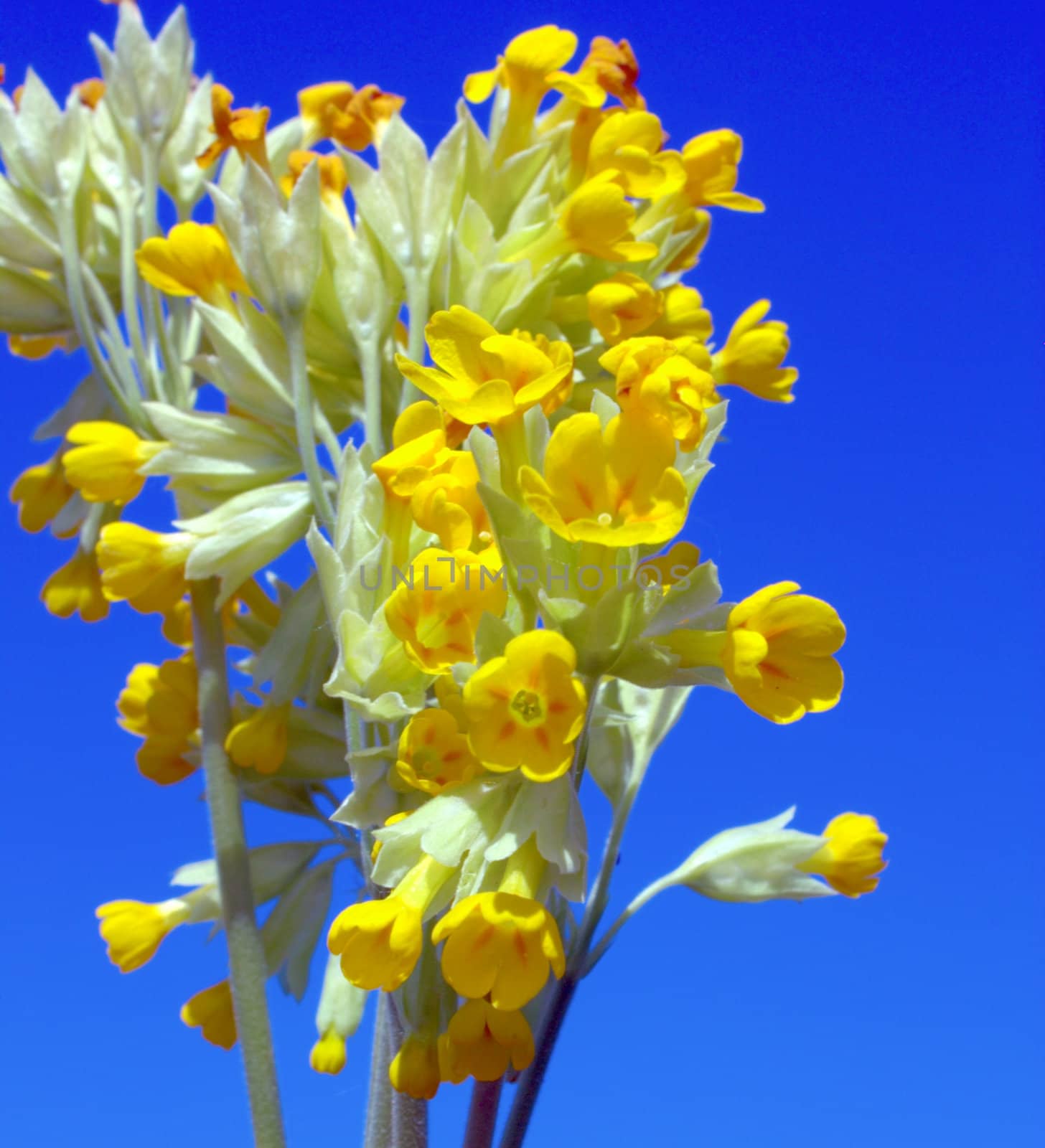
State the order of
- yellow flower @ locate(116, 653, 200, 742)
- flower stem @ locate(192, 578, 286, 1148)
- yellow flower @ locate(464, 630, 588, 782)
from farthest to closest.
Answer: yellow flower @ locate(116, 653, 200, 742) < flower stem @ locate(192, 578, 286, 1148) < yellow flower @ locate(464, 630, 588, 782)

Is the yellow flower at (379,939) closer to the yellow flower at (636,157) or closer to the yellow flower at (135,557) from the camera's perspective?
the yellow flower at (135,557)

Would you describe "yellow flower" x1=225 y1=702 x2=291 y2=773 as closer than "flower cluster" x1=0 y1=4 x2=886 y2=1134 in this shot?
No

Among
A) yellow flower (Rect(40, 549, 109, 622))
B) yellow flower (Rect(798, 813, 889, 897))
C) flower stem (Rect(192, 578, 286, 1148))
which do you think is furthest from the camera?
yellow flower (Rect(40, 549, 109, 622))

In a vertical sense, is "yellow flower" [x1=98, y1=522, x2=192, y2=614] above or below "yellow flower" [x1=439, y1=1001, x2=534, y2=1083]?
above

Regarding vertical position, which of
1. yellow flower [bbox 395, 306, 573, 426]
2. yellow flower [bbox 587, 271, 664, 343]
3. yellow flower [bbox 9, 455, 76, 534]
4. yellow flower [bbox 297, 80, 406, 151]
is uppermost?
yellow flower [bbox 297, 80, 406, 151]

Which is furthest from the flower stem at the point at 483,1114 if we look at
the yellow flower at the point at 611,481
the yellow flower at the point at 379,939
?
the yellow flower at the point at 611,481

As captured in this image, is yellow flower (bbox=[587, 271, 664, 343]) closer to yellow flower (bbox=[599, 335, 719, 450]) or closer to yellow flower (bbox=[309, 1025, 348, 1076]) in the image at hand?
yellow flower (bbox=[599, 335, 719, 450])

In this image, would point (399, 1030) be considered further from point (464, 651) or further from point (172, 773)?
point (172, 773)

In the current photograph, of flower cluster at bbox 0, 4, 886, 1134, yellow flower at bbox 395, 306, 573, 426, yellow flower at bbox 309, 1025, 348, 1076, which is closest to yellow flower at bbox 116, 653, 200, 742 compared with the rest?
flower cluster at bbox 0, 4, 886, 1134
